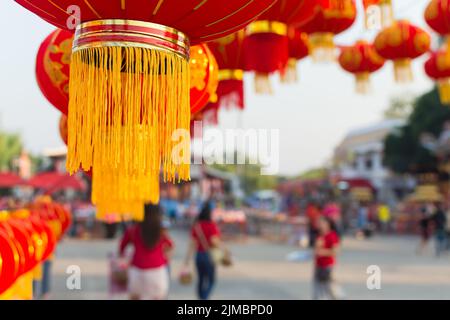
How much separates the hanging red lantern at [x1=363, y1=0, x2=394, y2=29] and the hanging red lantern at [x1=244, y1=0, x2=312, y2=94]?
0.51 meters

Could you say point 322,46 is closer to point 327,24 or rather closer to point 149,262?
point 327,24

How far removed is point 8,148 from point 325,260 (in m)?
42.7

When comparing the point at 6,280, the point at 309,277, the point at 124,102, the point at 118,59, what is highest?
the point at 118,59

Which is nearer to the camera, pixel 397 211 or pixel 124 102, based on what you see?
pixel 124 102

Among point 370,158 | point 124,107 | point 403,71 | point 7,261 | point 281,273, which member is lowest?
point 281,273

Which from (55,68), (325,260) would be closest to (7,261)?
(55,68)

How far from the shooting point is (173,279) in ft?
28.9

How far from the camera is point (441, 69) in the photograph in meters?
3.41

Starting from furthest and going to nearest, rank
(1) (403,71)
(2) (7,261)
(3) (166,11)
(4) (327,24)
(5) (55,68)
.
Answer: (1) (403,71)
(4) (327,24)
(2) (7,261)
(5) (55,68)
(3) (166,11)

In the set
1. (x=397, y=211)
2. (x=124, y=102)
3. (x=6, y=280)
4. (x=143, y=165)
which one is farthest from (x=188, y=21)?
(x=397, y=211)

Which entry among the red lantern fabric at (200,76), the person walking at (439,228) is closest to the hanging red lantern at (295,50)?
the red lantern fabric at (200,76)

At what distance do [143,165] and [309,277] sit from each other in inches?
323

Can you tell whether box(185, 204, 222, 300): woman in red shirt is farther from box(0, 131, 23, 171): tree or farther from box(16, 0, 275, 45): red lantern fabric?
box(0, 131, 23, 171): tree

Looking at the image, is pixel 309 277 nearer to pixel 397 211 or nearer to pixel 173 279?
pixel 173 279
